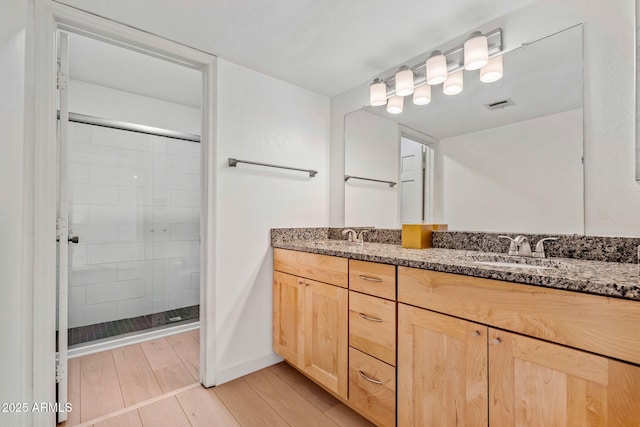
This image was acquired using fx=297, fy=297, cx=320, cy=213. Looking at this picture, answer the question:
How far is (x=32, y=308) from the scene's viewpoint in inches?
53.6

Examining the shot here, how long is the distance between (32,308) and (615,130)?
264 cm

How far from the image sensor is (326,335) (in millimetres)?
1646

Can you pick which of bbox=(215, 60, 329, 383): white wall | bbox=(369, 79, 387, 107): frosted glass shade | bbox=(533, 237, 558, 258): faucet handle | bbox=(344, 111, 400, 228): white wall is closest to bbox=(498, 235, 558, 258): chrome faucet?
bbox=(533, 237, 558, 258): faucet handle

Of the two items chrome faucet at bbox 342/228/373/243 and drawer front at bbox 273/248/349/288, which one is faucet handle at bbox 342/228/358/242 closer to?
chrome faucet at bbox 342/228/373/243

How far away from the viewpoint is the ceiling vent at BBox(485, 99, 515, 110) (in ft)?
5.02

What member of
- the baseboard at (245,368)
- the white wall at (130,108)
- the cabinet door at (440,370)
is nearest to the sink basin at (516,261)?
the cabinet door at (440,370)

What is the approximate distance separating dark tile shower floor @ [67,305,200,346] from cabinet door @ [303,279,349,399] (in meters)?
1.61

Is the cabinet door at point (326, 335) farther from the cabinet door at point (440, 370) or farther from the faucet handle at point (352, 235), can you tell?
the faucet handle at point (352, 235)

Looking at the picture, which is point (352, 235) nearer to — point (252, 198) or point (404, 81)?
point (252, 198)

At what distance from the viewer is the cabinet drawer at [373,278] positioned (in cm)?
132

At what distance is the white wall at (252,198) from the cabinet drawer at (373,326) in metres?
0.82

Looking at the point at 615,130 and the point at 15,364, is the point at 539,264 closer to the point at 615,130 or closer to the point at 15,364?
the point at 615,130

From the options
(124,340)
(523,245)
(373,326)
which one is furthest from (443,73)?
(124,340)

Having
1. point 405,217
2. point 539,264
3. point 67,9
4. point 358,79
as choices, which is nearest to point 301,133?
point 358,79
